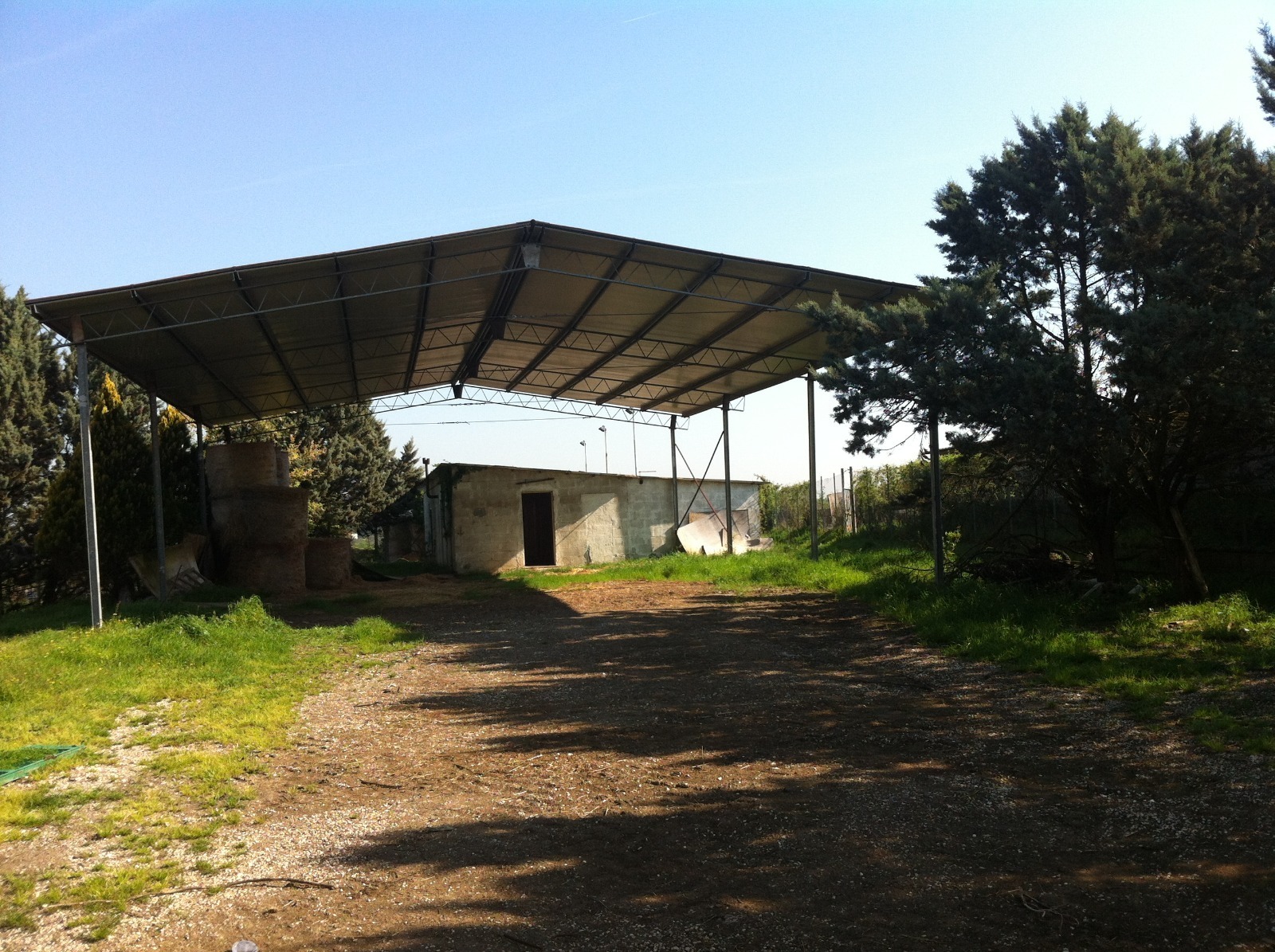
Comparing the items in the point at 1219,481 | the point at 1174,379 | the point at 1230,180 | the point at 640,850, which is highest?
the point at 1230,180

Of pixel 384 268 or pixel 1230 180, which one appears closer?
pixel 1230 180

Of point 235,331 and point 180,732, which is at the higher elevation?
point 235,331

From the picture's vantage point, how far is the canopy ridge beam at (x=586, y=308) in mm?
13930

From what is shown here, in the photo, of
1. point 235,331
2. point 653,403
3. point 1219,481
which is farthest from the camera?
point 653,403

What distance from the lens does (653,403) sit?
26.4 m

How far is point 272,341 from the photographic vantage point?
647 inches

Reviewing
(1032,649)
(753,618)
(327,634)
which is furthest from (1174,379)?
(327,634)

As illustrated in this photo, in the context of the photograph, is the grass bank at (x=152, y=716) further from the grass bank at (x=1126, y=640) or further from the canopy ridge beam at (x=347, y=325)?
the grass bank at (x=1126, y=640)

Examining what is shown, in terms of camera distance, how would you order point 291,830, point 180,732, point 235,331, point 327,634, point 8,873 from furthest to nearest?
point 235,331 < point 327,634 < point 180,732 < point 291,830 < point 8,873

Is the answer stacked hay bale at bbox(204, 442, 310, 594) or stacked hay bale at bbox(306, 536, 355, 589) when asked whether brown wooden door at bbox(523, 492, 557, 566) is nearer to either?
stacked hay bale at bbox(306, 536, 355, 589)

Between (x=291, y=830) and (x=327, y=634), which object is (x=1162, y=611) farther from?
(x=327, y=634)

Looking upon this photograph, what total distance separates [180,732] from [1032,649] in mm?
7419

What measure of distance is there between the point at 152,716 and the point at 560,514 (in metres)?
18.3

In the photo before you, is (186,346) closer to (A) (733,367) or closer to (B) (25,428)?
(B) (25,428)
